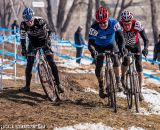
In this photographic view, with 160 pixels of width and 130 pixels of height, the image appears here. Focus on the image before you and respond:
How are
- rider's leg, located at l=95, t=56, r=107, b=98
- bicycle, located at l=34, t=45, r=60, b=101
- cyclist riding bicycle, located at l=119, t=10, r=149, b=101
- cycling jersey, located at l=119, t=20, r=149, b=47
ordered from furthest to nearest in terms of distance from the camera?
cycling jersey, located at l=119, t=20, r=149, b=47 → cyclist riding bicycle, located at l=119, t=10, r=149, b=101 → rider's leg, located at l=95, t=56, r=107, b=98 → bicycle, located at l=34, t=45, r=60, b=101

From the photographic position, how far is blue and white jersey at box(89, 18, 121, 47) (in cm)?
932

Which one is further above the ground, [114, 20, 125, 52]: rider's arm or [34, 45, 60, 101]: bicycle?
[114, 20, 125, 52]: rider's arm

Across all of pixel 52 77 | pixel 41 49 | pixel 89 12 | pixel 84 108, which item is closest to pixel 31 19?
pixel 41 49

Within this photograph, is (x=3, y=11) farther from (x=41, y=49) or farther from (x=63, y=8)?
(x=41, y=49)

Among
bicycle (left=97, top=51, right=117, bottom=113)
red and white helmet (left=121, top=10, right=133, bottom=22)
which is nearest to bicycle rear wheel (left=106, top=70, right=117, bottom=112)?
bicycle (left=97, top=51, right=117, bottom=113)

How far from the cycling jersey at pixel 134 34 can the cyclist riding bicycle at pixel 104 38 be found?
0.64 m

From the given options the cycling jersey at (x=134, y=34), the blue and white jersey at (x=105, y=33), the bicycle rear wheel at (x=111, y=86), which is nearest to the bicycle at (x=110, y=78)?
the bicycle rear wheel at (x=111, y=86)

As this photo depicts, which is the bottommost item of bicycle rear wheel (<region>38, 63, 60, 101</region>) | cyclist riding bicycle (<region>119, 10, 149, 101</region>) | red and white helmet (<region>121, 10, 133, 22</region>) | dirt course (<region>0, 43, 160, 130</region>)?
dirt course (<region>0, 43, 160, 130</region>)

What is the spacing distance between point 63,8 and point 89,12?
4933 mm

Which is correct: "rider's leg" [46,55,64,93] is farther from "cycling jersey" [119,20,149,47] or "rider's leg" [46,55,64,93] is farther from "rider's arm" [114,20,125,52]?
"cycling jersey" [119,20,149,47]

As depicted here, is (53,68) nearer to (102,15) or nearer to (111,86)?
(111,86)

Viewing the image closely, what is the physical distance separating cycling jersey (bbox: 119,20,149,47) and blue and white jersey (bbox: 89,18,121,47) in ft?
2.74

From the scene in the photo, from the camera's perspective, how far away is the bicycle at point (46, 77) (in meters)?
9.43

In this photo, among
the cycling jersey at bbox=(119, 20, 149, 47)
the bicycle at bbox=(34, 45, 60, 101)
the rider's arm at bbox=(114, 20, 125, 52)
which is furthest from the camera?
the cycling jersey at bbox=(119, 20, 149, 47)
